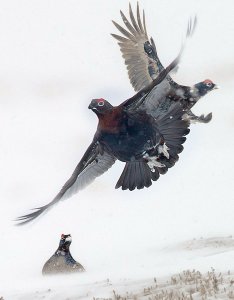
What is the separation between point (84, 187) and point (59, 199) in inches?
38.2

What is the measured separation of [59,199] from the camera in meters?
8.52

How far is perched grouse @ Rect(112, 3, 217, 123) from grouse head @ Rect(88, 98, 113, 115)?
177 centimetres

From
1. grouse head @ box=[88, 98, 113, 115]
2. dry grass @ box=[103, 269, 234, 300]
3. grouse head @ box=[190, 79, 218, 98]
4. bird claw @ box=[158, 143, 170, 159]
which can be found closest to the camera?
dry grass @ box=[103, 269, 234, 300]

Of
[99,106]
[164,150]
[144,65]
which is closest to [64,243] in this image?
[144,65]

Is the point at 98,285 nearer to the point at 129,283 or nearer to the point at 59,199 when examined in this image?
the point at 129,283

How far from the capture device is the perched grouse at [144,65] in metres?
10.3

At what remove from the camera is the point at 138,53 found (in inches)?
532

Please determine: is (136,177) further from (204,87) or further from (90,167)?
(204,87)

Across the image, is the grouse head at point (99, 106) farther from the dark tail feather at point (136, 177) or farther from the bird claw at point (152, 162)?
the dark tail feather at point (136, 177)

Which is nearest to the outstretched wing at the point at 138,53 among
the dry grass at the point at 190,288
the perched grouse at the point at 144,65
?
the perched grouse at the point at 144,65

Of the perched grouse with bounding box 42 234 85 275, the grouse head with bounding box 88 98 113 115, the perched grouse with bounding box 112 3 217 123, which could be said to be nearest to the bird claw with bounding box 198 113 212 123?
the perched grouse with bounding box 112 3 217 123

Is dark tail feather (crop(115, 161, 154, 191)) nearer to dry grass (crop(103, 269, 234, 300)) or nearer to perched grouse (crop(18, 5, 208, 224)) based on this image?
perched grouse (crop(18, 5, 208, 224))

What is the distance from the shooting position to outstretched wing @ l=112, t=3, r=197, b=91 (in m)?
12.7

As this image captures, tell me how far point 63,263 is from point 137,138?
17.0 feet
